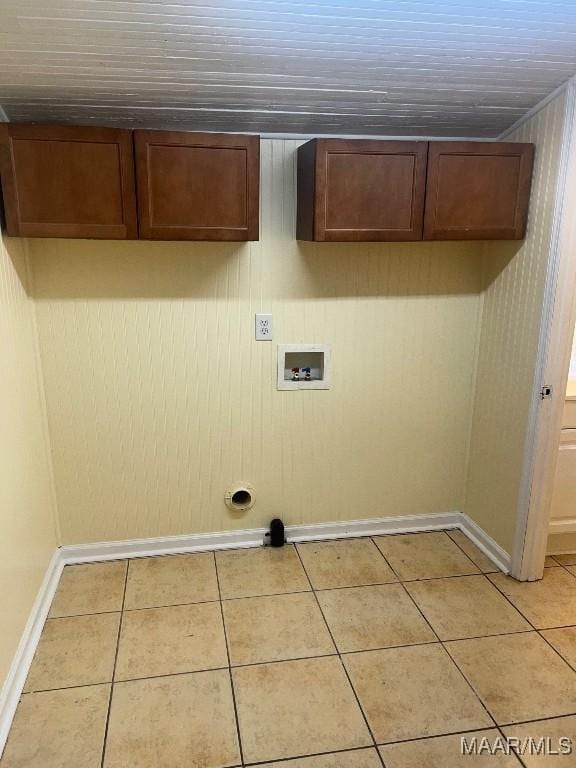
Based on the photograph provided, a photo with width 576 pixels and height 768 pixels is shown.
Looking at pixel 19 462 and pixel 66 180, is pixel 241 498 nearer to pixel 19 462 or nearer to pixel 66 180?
pixel 19 462

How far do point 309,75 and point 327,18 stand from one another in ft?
1.01

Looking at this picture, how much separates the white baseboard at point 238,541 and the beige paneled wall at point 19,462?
4.5 inches

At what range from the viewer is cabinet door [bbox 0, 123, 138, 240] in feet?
6.54

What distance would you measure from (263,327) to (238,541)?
3.65ft

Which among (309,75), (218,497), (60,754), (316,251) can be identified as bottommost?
(60,754)

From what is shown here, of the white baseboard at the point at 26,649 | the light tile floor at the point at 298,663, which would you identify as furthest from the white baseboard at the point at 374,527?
the white baseboard at the point at 26,649

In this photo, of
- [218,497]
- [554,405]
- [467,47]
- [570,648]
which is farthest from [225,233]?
[570,648]

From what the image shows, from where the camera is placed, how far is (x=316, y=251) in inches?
101

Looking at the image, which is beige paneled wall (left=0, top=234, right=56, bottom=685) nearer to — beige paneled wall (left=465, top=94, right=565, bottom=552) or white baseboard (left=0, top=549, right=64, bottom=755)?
white baseboard (left=0, top=549, right=64, bottom=755)

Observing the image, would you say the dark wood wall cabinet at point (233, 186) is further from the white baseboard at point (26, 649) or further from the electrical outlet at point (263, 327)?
the white baseboard at point (26, 649)

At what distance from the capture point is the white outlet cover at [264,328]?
2.59m

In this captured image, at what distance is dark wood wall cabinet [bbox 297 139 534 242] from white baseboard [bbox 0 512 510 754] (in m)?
1.51

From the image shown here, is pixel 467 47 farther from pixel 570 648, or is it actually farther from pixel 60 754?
pixel 60 754

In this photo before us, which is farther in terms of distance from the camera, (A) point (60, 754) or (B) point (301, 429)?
(B) point (301, 429)
